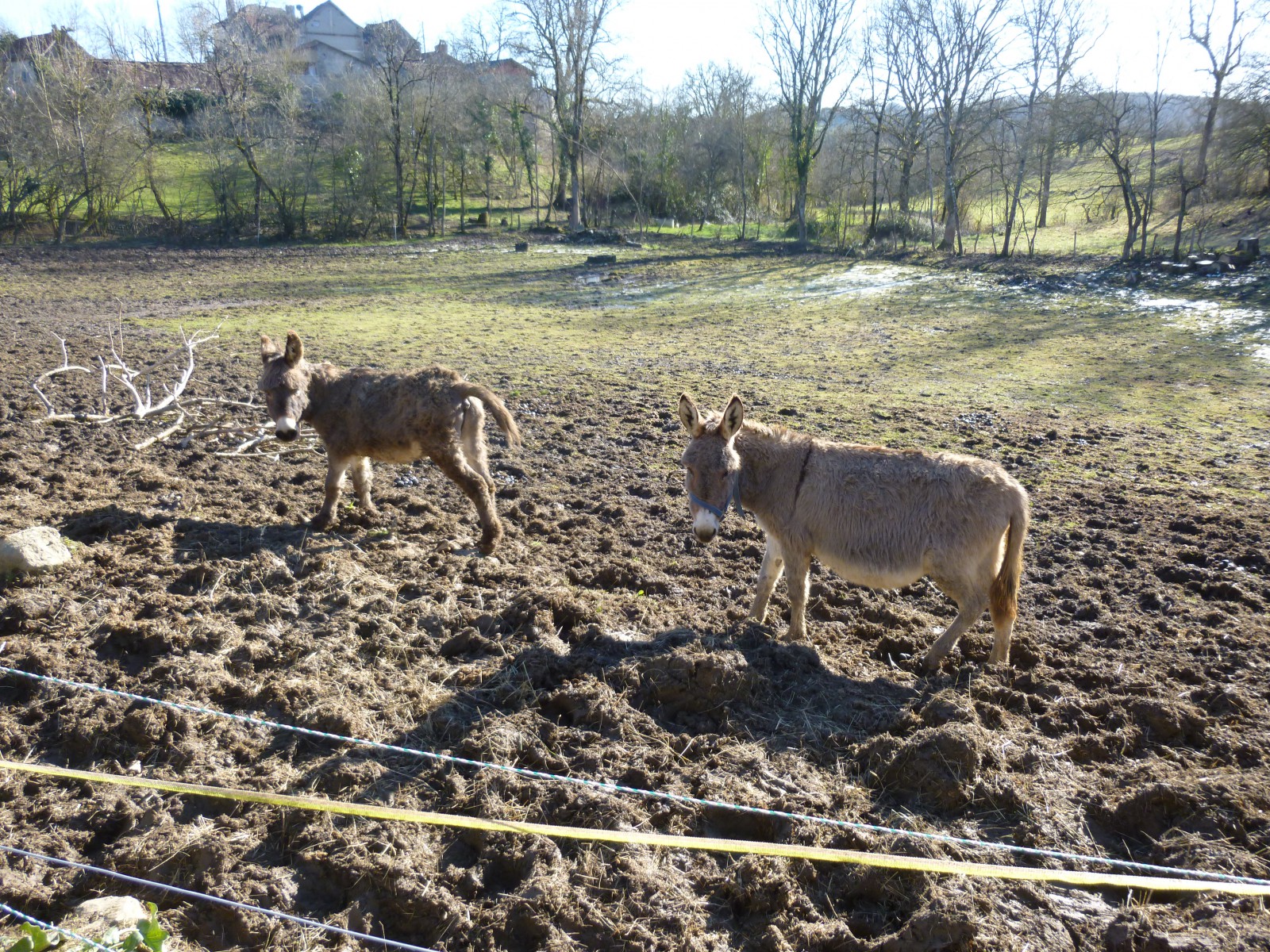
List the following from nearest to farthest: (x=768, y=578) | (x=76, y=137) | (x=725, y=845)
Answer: (x=725, y=845) → (x=768, y=578) → (x=76, y=137)

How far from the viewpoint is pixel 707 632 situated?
5441 millimetres

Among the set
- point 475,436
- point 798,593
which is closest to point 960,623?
point 798,593

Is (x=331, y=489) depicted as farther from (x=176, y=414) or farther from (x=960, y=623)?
(x=960, y=623)

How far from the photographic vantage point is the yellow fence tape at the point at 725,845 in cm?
310

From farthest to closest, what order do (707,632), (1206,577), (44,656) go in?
(1206,577) → (707,632) → (44,656)

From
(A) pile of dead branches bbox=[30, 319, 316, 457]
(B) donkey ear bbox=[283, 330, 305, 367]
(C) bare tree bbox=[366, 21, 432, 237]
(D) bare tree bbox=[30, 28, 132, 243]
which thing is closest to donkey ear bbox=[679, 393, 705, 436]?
(B) donkey ear bbox=[283, 330, 305, 367]

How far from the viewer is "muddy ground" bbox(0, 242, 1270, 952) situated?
3207mm

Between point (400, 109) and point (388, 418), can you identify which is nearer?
point (388, 418)

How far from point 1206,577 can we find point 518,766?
6.19 m

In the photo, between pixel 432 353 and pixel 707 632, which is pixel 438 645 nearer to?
pixel 707 632

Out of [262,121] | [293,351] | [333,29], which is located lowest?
[293,351]

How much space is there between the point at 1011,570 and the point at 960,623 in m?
0.50

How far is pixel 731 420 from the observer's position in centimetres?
532

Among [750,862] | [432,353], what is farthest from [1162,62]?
[750,862]
